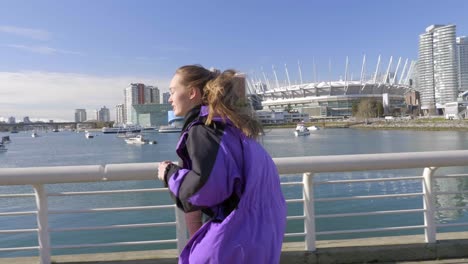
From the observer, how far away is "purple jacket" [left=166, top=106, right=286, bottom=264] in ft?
4.69

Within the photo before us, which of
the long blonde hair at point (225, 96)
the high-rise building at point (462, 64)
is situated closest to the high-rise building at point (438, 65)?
the high-rise building at point (462, 64)

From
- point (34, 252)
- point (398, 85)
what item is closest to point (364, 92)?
point (398, 85)

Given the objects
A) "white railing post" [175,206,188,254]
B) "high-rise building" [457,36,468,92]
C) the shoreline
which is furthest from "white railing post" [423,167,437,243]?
"high-rise building" [457,36,468,92]

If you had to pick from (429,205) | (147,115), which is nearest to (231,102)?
(429,205)

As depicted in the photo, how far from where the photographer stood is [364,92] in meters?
153

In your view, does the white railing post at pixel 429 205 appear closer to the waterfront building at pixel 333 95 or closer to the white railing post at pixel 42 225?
the white railing post at pixel 42 225

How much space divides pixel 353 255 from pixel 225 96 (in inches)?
89.1

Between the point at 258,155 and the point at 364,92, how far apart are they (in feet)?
524

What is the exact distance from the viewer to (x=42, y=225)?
119 inches

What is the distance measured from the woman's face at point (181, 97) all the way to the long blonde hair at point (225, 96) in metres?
0.02

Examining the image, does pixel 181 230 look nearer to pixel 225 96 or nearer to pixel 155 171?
pixel 155 171

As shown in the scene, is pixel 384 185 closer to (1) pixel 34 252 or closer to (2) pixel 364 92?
(1) pixel 34 252

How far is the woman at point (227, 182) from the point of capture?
4.70 feet

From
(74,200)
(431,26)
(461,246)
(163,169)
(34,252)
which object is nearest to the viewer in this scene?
(163,169)
